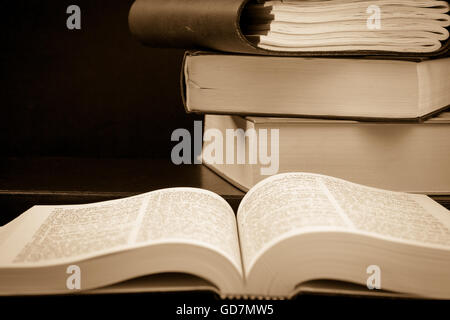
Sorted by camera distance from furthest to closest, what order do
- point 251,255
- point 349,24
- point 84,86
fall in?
1. point 84,86
2. point 349,24
3. point 251,255

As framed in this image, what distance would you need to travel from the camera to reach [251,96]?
2.20 ft

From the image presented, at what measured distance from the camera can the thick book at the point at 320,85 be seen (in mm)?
647

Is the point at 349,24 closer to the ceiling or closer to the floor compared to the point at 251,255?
closer to the ceiling

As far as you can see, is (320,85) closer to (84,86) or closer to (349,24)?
Answer: (349,24)

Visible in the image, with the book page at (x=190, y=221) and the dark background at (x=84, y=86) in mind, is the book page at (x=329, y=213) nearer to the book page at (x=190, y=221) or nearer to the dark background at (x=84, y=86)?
the book page at (x=190, y=221)

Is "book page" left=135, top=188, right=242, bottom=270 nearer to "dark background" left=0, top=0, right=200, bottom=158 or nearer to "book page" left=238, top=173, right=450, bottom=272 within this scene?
"book page" left=238, top=173, right=450, bottom=272

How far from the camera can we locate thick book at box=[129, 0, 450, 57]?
626 mm

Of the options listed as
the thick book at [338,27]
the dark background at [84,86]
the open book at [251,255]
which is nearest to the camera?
the open book at [251,255]

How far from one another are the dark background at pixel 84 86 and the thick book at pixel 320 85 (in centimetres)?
28

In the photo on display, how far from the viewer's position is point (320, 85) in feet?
2.15

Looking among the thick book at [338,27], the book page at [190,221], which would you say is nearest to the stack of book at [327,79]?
the thick book at [338,27]

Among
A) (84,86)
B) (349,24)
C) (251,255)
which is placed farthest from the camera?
(84,86)

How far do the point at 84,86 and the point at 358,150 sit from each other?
1.82 ft

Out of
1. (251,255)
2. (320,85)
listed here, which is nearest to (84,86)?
(320,85)
